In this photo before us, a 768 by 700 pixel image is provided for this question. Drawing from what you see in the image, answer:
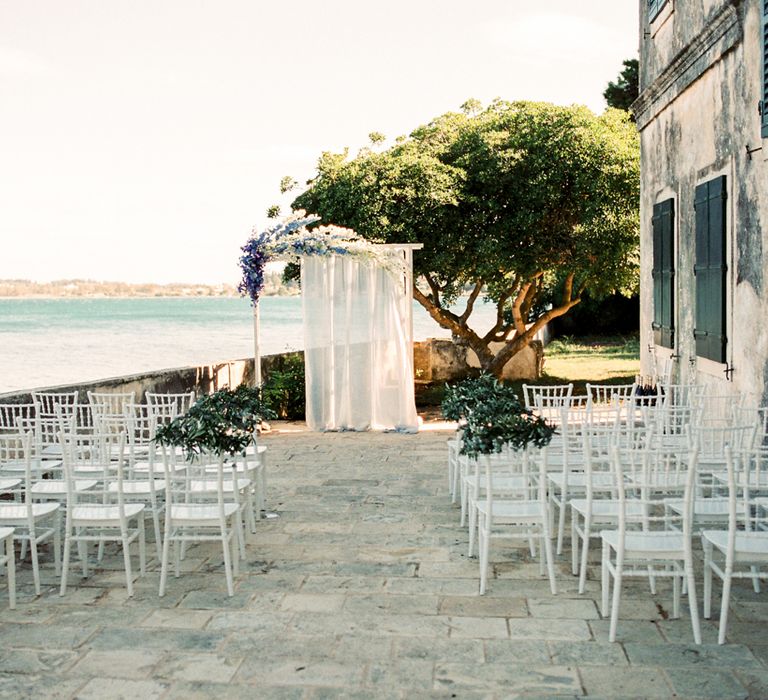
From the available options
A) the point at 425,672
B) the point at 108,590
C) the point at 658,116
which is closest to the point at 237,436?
the point at 108,590

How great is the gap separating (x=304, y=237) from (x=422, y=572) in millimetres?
5577

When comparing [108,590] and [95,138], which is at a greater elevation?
[95,138]

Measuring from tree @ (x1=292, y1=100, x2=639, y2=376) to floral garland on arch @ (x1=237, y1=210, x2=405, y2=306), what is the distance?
3.92 feet

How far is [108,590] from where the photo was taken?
15.2 ft

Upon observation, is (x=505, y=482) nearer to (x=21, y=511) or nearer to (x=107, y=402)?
(x=21, y=511)

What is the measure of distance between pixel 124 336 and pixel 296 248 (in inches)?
1757

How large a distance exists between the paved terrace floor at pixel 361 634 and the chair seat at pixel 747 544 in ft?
1.23

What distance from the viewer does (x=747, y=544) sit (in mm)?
3816

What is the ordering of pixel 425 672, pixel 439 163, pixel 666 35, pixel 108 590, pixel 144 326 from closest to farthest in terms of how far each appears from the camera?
1. pixel 425 672
2. pixel 108 590
3. pixel 666 35
4. pixel 439 163
5. pixel 144 326

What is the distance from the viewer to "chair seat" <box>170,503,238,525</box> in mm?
4605

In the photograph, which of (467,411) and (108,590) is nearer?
(108,590)

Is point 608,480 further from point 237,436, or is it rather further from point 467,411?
point 237,436

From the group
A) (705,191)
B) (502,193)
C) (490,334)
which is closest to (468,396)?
(705,191)

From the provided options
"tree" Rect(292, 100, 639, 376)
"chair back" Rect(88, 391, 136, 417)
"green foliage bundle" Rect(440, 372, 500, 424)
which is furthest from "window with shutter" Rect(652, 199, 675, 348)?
"chair back" Rect(88, 391, 136, 417)
